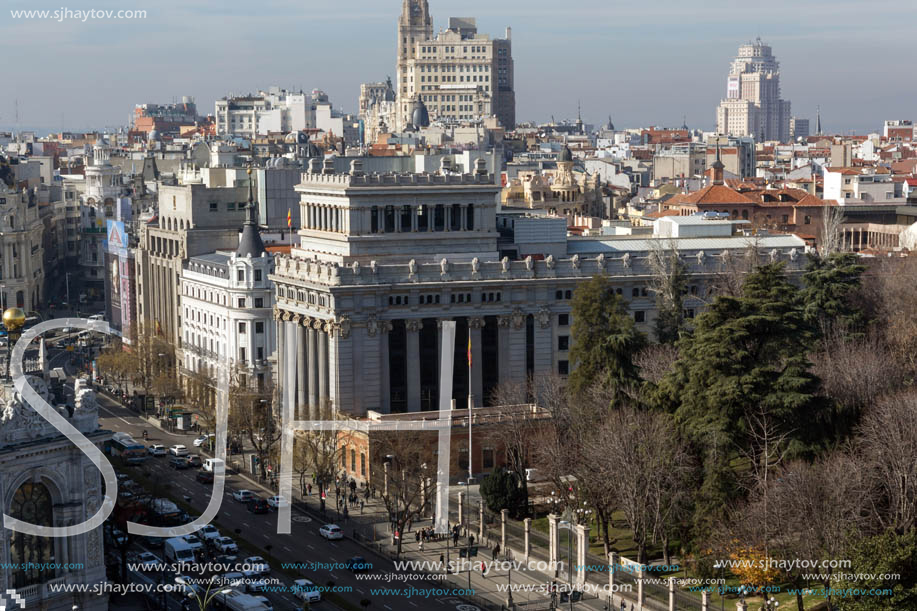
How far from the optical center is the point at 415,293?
106750 mm

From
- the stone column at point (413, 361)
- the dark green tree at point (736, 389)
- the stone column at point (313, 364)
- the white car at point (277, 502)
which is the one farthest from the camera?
the stone column at point (313, 364)

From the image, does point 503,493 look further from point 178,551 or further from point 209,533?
point 178,551

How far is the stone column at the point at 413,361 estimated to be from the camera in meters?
107

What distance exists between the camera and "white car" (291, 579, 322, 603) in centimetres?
7856

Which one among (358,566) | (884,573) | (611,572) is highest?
(884,573)

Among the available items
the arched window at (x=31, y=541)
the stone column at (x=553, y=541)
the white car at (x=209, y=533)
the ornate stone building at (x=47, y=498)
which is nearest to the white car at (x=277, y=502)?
the white car at (x=209, y=533)

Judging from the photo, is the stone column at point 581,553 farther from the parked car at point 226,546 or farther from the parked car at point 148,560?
the parked car at point 148,560

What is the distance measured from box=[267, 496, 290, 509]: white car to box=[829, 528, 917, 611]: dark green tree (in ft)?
129

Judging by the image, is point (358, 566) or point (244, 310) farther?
point (244, 310)

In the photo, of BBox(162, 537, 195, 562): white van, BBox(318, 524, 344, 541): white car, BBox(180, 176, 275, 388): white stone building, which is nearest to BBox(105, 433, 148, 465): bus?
BBox(180, 176, 275, 388): white stone building

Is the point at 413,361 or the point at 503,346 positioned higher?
the point at 503,346

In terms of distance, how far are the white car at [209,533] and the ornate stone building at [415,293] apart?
15891 millimetres

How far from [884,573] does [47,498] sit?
35345 millimetres

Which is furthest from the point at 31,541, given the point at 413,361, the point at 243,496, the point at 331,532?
the point at 413,361
